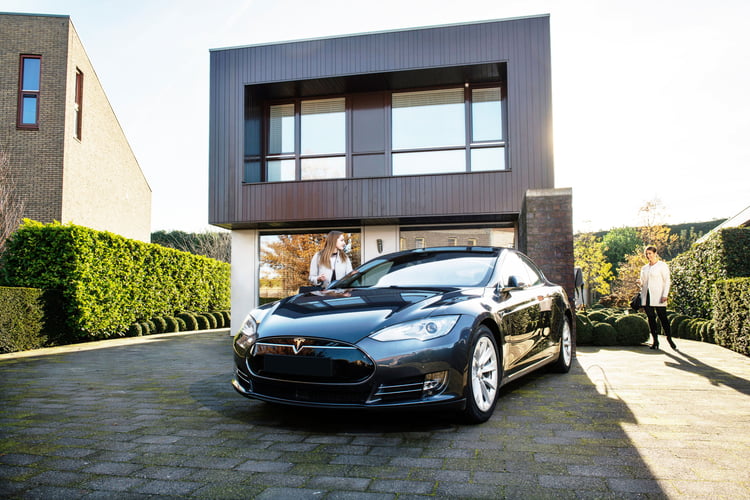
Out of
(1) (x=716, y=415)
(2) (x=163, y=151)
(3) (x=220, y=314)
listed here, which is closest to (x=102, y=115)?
(2) (x=163, y=151)

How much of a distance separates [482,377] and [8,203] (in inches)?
700

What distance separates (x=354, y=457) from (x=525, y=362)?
227cm

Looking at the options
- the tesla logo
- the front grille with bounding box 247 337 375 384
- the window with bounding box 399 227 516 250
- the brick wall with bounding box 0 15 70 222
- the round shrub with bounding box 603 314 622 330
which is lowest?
the round shrub with bounding box 603 314 622 330

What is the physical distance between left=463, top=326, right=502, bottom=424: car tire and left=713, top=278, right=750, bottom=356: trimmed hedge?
5.83 m

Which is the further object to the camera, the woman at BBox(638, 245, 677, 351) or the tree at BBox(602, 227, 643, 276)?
the tree at BBox(602, 227, 643, 276)

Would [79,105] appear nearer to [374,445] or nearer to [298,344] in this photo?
[298,344]

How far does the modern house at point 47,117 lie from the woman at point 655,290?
1676cm

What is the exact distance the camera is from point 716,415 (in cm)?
399

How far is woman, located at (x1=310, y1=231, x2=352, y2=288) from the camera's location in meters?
6.91

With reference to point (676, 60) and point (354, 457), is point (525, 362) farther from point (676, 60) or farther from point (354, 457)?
point (676, 60)

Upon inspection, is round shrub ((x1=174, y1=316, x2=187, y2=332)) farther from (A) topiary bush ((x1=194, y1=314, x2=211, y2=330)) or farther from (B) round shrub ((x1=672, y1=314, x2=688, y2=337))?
(B) round shrub ((x1=672, y1=314, x2=688, y2=337))

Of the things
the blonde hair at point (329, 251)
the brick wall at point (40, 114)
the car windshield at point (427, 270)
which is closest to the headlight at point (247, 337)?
the car windshield at point (427, 270)

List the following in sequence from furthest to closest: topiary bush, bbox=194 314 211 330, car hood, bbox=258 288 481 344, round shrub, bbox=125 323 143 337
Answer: topiary bush, bbox=194 314 211 330, round shrub, bbox=125 323 143 337, car hood, bbox=258 288 481 344

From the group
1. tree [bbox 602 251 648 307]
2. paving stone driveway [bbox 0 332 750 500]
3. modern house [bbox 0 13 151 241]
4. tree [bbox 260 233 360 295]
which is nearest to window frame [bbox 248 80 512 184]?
tree [bbox 260 233 360 295]
